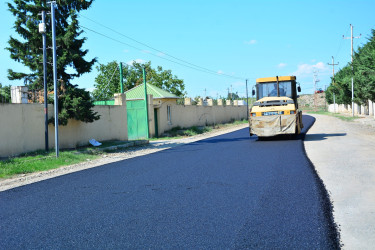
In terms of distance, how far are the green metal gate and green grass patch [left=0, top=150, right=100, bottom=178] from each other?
29.7ft

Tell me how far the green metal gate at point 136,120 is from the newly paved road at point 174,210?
1460 cm

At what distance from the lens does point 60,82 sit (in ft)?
54.9

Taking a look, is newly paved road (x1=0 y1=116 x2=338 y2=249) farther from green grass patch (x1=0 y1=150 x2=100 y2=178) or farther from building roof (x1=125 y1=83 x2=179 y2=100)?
building roof (x1=125 y1=83 x2=179 y2=100)

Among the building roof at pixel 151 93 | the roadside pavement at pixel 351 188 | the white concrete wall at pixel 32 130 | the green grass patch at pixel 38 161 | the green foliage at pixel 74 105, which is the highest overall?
the building roof at pixel 151 93

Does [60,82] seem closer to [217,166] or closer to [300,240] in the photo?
[217,166]

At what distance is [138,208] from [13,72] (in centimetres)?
1215

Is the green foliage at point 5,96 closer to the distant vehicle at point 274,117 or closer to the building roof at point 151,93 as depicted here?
the building roof at point 151,93

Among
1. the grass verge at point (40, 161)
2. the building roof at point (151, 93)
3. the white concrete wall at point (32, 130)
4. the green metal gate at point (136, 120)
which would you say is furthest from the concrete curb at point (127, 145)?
the building roof at point (151, 93)

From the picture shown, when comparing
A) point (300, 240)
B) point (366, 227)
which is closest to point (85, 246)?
point (300, 240)

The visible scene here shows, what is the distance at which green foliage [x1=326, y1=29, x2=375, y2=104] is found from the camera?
23953 millimetres

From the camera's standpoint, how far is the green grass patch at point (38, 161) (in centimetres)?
1128

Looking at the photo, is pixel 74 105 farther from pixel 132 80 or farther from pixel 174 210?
pixel 132 80

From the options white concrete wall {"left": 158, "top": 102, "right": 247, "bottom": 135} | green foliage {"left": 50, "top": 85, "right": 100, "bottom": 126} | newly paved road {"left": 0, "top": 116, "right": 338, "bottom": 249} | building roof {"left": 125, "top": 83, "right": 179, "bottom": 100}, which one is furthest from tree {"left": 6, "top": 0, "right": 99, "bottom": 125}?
building roof {"left": 125, "top": 83, "right": 179, "bottom": 100}

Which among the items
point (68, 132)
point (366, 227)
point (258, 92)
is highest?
point (258, 92)
